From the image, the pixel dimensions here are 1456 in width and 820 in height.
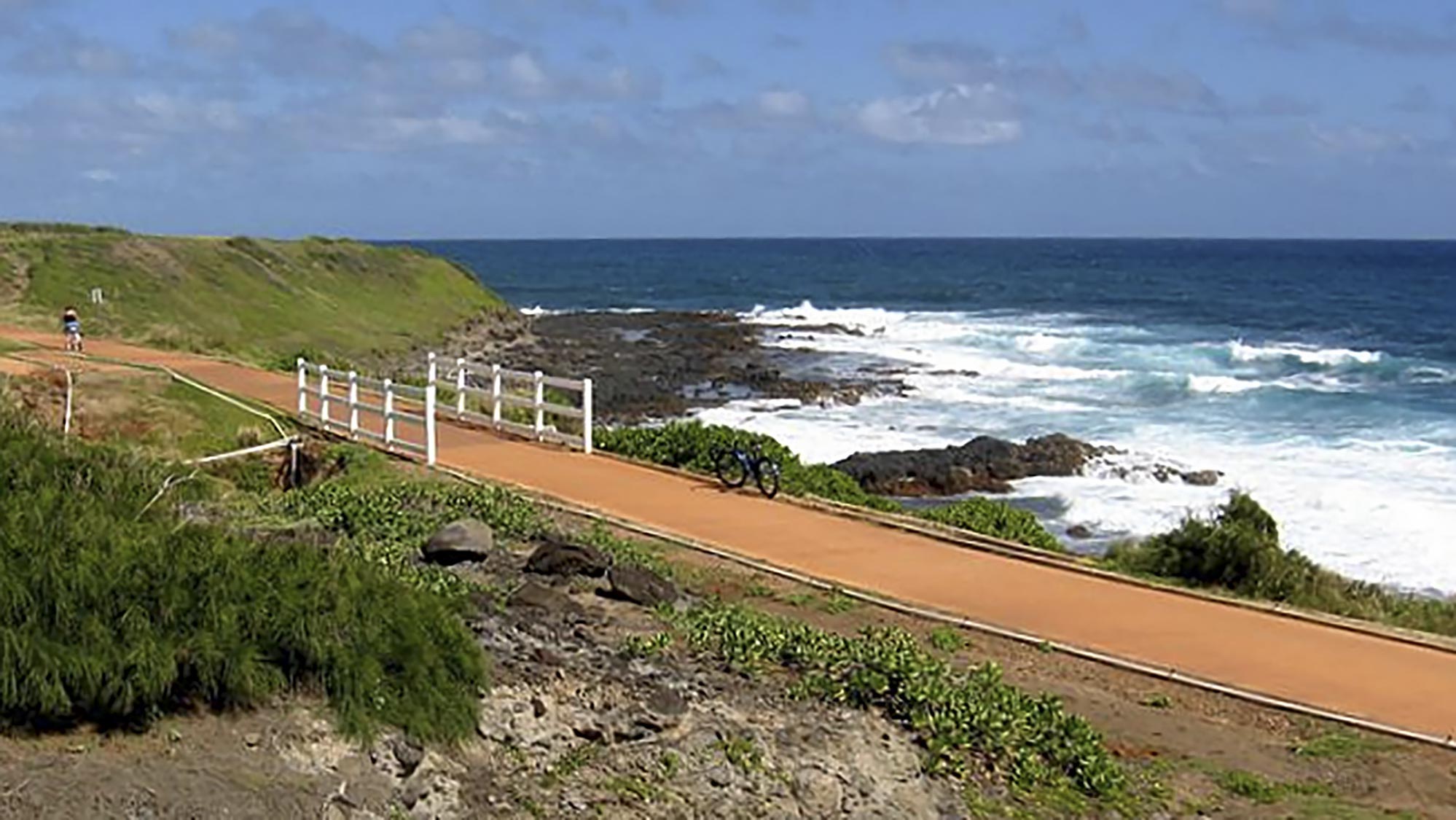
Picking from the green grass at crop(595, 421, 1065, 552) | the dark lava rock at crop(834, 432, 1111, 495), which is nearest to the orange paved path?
the green grass at crop(595, 421, 1065, 552)

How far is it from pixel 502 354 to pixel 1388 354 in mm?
30962

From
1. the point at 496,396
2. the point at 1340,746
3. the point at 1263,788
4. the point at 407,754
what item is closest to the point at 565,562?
the point at 407,754

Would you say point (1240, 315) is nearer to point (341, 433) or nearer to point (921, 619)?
point (341, 433)

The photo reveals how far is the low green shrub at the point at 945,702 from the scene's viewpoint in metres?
8.62

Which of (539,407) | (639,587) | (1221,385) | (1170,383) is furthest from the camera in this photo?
(1170,383)

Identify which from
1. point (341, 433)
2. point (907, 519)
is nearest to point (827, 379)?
point (341, 433)

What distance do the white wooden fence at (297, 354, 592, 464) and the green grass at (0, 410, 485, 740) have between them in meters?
10.1

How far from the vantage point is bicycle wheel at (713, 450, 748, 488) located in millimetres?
17094

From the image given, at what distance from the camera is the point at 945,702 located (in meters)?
9.03

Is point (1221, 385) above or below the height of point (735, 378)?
above

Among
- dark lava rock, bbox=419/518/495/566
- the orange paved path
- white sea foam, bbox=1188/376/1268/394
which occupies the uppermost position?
dark lava rock, bbox=419/518/495/566

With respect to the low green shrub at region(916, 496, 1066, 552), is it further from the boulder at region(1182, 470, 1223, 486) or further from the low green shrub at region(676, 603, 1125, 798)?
the boulder at region(1182, 470, 1223, 486)

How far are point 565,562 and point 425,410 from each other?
7.69 m

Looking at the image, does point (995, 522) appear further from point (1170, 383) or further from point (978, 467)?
point (1170, 383)
